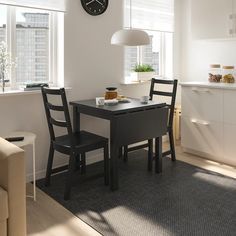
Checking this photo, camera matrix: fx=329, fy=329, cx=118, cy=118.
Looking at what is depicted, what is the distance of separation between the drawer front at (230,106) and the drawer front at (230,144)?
73 millimetres

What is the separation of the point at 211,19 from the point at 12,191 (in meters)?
3.17

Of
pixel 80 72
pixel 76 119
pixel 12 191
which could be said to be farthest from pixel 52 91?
pixel 12 191

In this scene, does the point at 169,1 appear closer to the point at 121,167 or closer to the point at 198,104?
the point at 198,104

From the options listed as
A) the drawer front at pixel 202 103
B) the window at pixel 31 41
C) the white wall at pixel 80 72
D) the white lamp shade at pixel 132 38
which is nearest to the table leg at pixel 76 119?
the white wall at pixel 80 72

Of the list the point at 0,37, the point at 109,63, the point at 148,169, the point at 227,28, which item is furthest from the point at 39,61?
the point at 227,28

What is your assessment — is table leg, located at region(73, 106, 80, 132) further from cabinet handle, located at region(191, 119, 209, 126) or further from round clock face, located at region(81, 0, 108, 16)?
cabinet handle, located at region(191, 119, 209, 126)

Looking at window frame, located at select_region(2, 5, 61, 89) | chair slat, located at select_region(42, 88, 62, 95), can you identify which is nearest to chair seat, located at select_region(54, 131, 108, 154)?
chair slat, located at select_region(42, 88, 62, 95)

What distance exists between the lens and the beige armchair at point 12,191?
6.54 feet

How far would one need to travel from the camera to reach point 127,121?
3.07m

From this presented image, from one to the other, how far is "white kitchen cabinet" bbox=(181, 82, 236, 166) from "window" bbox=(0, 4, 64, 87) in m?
1.69

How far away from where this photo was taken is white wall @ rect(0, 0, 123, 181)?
3234mm

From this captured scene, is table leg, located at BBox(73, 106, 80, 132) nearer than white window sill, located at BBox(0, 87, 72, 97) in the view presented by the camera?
No

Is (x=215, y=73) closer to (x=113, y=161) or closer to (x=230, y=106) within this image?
(x=230, y=106)

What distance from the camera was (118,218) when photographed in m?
2.60
